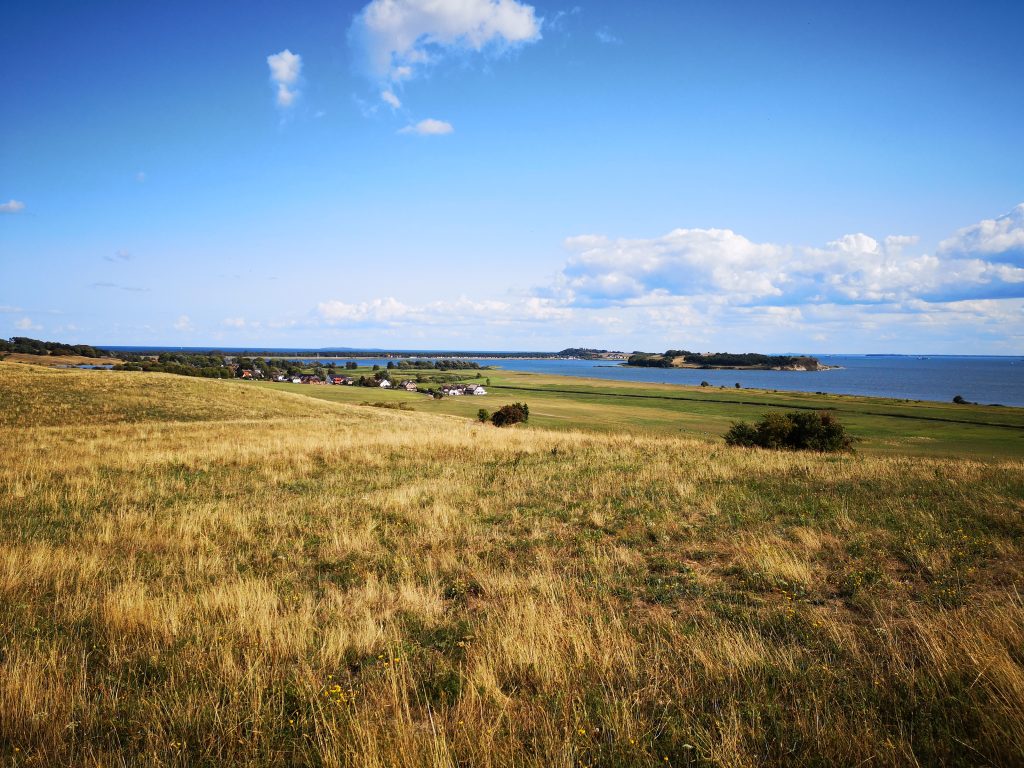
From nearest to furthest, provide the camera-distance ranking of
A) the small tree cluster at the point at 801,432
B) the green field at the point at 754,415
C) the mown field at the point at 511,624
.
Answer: the mown field at the point at 511,624
the small tree cluster at the point at 801,432
the green field at the point at 754,415

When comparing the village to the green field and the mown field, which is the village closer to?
the green field

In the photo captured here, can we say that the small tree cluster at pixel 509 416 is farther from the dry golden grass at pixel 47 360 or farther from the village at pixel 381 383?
the dry golden grass at pixel 47 360

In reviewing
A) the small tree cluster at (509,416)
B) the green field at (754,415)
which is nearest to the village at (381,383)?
the green field at (754,415)

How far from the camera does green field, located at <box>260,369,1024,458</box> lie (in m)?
54.0

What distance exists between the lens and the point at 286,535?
9.36m

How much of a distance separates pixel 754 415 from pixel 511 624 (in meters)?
88.0

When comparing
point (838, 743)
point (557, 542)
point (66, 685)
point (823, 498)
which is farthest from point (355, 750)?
point (823, 498)

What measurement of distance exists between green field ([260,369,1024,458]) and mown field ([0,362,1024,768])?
41841 millimetres

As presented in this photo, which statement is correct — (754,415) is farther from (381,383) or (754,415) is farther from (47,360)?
(47,360)

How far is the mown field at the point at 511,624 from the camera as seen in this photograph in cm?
376

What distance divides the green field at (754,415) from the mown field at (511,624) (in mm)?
41841

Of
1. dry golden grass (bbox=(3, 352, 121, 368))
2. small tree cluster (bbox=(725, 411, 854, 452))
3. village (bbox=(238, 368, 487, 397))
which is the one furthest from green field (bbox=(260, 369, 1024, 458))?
dry golden grass (bbox=(3, 352, 121, 368))

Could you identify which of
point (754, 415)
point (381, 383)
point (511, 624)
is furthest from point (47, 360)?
point (754, 415)

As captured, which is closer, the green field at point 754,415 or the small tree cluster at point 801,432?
the small tree cluster at point 801,432
